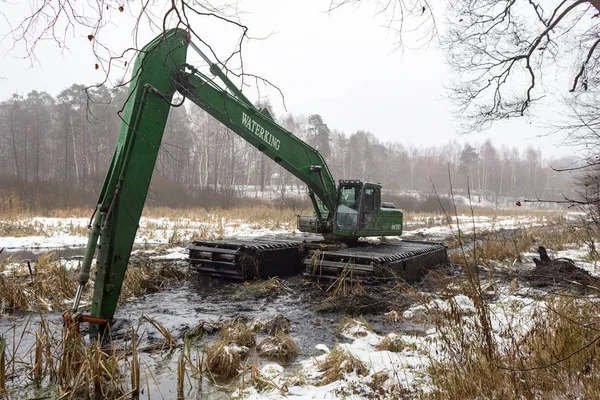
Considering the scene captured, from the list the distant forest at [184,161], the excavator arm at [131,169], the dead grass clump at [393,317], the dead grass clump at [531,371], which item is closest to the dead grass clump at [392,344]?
the dead grass clump at [531,371]

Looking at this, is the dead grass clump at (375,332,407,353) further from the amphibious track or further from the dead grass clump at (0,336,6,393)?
the dead grass clump at (0,336,6,393)

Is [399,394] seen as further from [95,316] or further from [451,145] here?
[451,145]

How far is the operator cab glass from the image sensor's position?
960 cm

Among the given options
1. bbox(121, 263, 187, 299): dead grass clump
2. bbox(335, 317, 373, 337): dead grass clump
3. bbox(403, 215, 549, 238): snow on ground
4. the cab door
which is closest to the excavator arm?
bbox(121, 263, 187, 299): dead grass clump

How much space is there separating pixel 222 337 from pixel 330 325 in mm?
1740

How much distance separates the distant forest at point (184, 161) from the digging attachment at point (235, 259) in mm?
3203

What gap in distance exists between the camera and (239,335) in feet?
16.5

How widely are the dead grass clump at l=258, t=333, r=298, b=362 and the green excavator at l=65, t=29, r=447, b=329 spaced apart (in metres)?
1.61

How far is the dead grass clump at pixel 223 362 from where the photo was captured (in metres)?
4.26

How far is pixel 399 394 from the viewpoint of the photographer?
348 cm

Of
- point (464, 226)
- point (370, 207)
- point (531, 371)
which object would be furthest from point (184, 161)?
point (464, 226)

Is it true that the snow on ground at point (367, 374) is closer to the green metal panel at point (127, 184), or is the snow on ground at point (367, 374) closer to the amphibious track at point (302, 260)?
the green metal panel at point (127, 184)

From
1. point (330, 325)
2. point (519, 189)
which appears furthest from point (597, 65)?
point (519, 189)

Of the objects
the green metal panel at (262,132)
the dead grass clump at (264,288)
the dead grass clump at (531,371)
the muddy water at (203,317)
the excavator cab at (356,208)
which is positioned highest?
the green metal panel at (262,132)
